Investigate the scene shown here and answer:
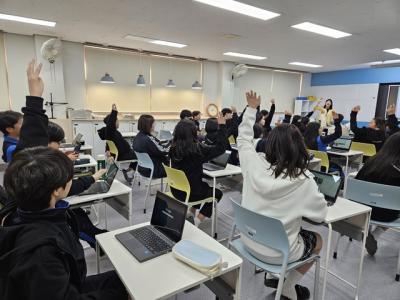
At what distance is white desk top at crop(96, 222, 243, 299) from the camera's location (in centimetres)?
104

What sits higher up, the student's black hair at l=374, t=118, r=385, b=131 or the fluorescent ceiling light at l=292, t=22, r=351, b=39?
the fluorescent ceiling light at l=292, t=22, r=351, b=39

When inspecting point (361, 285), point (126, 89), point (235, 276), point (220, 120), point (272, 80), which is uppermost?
point (272, 80)

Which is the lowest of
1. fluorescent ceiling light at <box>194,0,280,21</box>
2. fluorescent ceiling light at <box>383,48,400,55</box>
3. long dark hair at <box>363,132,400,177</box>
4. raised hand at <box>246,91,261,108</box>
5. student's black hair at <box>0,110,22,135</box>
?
long dark hair at <box>363,132,400,177</box>

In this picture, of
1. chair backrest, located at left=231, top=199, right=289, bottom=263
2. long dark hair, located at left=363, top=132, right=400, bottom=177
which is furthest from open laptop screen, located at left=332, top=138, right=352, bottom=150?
chair backrest, located at left=231, top=199, right=289, bottom=263

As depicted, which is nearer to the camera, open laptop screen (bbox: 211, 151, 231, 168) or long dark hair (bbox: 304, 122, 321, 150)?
open laptop screen (bbox: 211, 151, 231, 168)

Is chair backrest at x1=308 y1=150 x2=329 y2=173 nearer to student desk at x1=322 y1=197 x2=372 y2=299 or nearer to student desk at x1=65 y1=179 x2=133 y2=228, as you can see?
student desk at x1=322 y1=197 x2=372 y2=299

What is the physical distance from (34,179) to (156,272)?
24.8 inches

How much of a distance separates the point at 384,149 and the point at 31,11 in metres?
5.29

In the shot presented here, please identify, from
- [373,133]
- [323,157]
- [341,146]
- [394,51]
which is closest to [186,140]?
[323,157]

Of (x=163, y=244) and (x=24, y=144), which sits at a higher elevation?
(x=24, y=144)

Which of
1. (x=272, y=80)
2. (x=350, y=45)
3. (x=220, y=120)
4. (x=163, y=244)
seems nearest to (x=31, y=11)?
(x=220, y=120)

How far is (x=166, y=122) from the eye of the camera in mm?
7566

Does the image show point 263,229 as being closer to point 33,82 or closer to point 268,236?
point 268,236

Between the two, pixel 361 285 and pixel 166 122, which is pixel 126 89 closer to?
pixel 166 122
